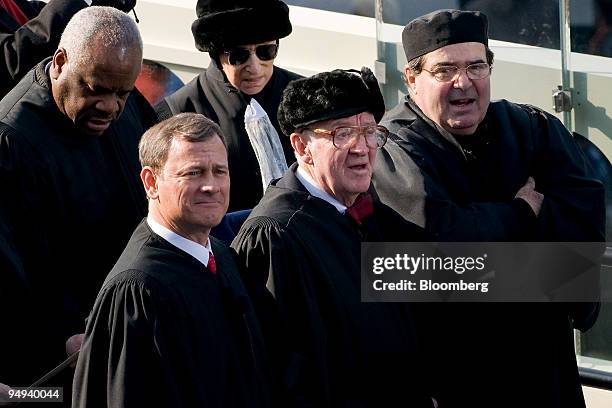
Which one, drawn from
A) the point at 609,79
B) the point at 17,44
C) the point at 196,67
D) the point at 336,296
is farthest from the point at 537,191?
the point at 196,67

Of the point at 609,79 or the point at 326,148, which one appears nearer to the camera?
the point at 326,148

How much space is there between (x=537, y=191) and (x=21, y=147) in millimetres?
1858

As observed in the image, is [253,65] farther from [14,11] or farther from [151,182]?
[151,182]

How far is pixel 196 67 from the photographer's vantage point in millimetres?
7852

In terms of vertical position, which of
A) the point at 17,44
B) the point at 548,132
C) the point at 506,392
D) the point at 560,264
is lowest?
the point at 506,392

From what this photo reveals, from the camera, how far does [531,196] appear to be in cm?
520

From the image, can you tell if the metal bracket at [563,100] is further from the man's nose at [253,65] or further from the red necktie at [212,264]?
the red necktie at [212,264]

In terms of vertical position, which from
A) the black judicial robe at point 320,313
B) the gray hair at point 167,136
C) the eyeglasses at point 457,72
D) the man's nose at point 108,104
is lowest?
the black judicial robe at point 320,313

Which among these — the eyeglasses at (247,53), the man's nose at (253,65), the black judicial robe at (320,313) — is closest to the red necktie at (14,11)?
the eyeglasses at (247,53)

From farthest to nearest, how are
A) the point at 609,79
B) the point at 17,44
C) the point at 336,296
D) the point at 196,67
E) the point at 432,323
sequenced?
the point at 196,67, the point at 609,79, the point at 17,44, the point at 432,323, the point at 336,296

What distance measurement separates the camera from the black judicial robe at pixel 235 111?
20.2ft

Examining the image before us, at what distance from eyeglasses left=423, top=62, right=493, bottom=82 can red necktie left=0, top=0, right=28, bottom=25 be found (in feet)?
6.75

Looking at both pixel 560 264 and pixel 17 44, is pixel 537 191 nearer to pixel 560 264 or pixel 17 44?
pixel 560 264

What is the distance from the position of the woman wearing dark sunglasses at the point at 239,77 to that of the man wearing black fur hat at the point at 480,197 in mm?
943
